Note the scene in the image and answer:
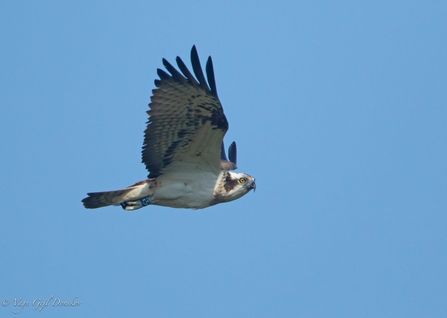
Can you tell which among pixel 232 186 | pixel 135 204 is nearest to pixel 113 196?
pixel 135 204

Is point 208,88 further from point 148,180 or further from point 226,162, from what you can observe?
point 226,162

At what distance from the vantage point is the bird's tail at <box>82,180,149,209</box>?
12.6m

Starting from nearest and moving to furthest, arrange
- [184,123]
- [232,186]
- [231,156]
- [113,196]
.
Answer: [184,123] < [113,196] < [232,186] < [231,156]

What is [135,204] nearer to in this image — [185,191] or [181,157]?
[185,191]

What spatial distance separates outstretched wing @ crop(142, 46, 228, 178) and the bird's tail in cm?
35

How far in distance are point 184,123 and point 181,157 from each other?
699mm

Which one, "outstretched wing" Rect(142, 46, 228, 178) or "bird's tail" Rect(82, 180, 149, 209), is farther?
A: "bird's tail" Rect(82, 180, 149, 209)

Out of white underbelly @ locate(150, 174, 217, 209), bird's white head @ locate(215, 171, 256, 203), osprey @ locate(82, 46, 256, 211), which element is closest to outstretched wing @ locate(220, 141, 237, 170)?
osprey @ locate(82, 46, 256, 211)

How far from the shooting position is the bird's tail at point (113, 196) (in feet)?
41.3

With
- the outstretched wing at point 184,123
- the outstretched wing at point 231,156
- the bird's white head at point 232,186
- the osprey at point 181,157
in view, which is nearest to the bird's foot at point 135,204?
the osprey at point 181,157

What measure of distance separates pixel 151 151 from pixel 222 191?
4.01 feet

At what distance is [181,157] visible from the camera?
12.7 meters

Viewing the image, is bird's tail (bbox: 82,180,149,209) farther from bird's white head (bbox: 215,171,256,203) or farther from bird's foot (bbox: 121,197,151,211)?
bird's white head (bbox: 215,171,256,203)

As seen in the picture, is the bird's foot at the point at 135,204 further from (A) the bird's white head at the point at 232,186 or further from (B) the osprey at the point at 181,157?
(A) the bird's white head at the point at 232,186
